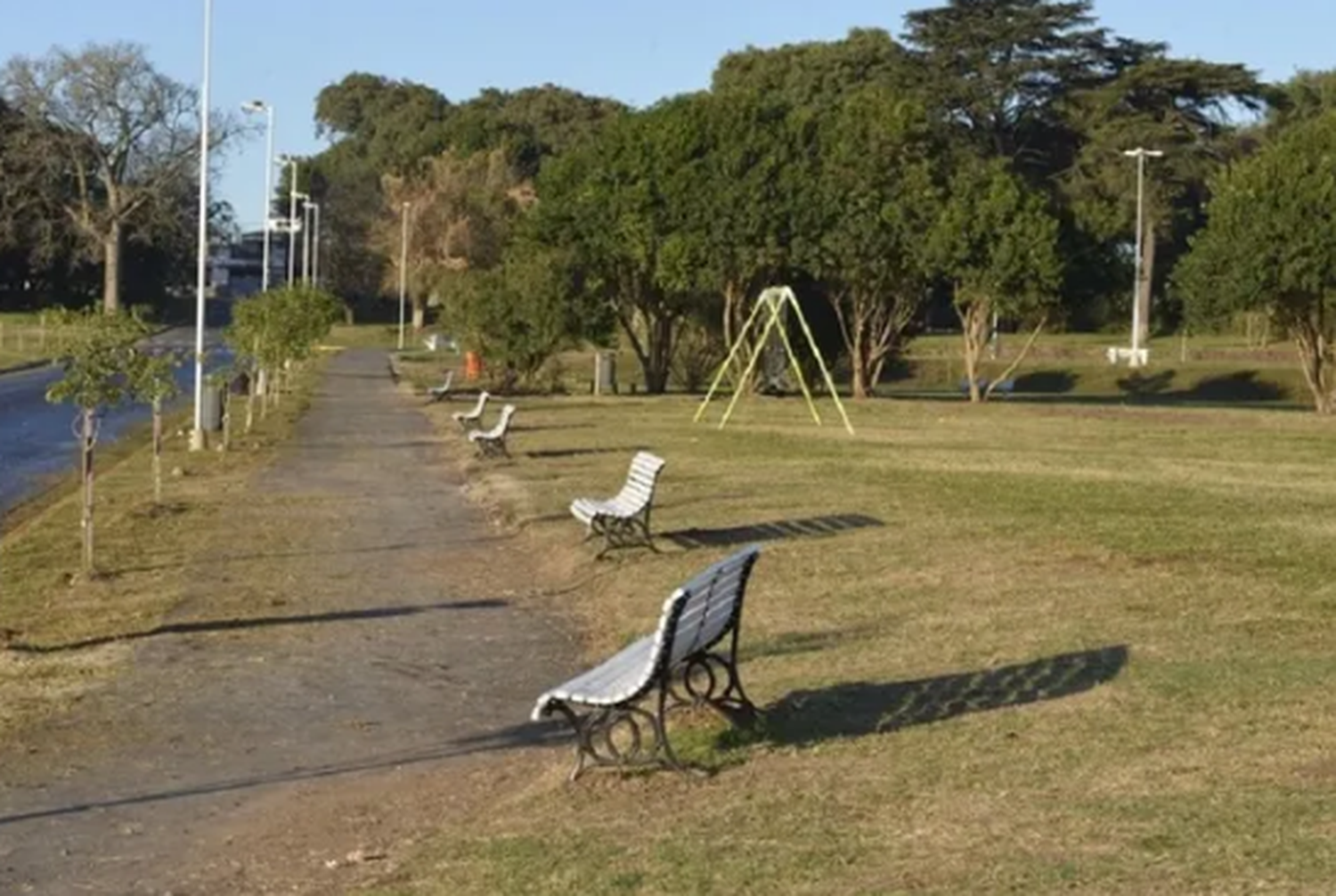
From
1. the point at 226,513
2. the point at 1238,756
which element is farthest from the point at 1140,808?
the point at 226,513

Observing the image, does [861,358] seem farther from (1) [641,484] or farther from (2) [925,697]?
(2) [925,697]

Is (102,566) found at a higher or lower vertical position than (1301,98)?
lower

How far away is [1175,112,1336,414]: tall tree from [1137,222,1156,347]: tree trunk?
18.5 metres

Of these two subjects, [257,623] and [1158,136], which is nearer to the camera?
[257,623]

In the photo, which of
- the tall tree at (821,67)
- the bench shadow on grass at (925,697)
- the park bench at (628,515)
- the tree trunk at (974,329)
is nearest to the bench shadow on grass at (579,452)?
the park bench at (628,515)

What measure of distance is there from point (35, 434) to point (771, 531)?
21.5 meters

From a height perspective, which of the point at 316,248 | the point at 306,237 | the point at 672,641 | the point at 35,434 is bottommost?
the point at 35,434

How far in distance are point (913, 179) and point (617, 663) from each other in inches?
1760

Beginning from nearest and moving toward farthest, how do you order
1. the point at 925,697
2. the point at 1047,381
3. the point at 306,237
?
the point at 925,697, the point at 1047,381, the point at 306,237

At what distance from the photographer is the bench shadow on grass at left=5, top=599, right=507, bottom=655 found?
42.8 feet

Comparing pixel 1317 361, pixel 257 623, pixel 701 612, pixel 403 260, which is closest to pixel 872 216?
pixel 1317 361

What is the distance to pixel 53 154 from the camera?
90125 millimetres

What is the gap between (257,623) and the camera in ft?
45.9

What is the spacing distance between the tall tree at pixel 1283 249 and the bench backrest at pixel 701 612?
123 feet
